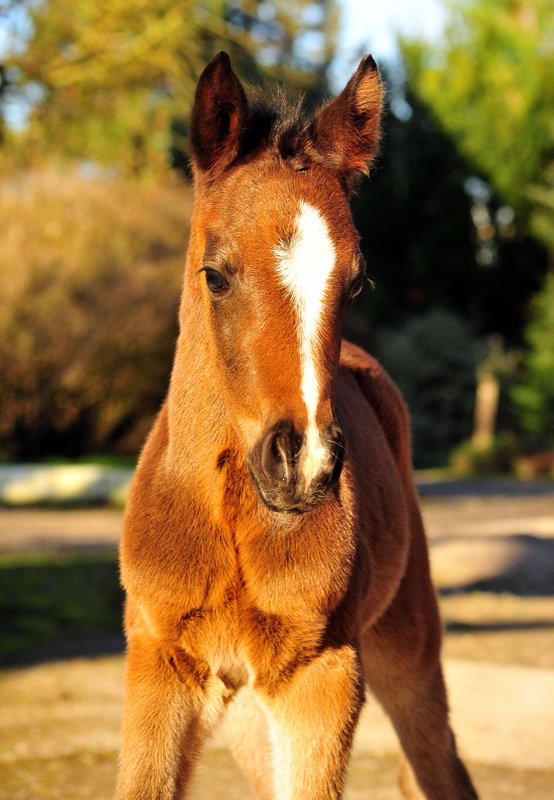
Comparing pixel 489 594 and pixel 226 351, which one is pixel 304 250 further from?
pixel 489 594

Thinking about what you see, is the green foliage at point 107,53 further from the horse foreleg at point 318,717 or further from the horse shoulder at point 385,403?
the horse foreleg at point 318,717

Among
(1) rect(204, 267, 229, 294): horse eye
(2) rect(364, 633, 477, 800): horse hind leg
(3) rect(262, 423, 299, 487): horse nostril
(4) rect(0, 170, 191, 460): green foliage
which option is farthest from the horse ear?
(4) rect(0, 170, 191, 460): green foliage

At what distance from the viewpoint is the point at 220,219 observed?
228cm

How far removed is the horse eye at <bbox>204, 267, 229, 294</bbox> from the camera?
2.20 meters

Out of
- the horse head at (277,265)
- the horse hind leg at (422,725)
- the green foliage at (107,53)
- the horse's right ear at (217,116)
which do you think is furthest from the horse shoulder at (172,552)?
the green foliage at (107,53)

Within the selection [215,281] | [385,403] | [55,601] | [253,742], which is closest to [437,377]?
[55,601]

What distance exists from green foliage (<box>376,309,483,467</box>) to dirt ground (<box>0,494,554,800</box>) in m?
16.1

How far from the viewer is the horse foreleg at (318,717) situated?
2365 mm

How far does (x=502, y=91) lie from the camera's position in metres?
25.6

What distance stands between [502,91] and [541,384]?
Result: 1006 cm

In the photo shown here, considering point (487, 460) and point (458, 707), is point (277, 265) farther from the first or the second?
point (487, 460)

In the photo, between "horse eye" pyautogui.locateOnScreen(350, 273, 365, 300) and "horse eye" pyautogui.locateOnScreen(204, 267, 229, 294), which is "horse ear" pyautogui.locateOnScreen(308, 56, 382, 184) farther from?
"horse eye" pyautogui.locateOnScreen(204, 267, 229, 294)

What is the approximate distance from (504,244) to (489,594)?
21166 millimetres

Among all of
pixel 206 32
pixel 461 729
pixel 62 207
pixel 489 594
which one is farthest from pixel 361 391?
pixel 62 207
